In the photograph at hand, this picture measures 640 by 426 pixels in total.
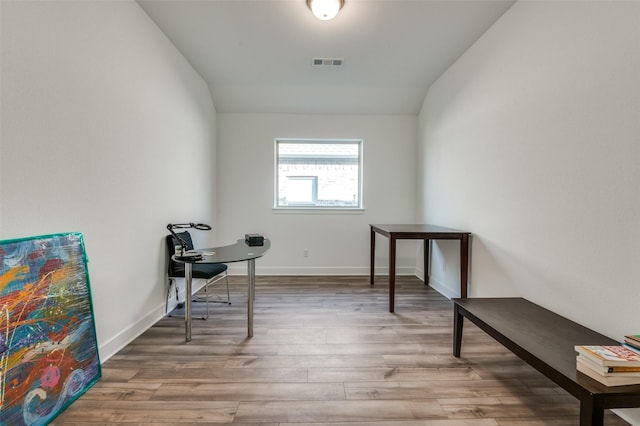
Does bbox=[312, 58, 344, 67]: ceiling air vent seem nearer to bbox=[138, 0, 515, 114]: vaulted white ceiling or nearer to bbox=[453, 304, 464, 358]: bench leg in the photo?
bbox=[138, 0, 515, 114]: vaulted white ceiling

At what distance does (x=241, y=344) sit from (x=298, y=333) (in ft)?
1.53

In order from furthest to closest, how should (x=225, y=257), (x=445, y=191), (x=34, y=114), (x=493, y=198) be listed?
(x=445, y=191), (x=493, y=198), (x=225, y=257), (x=34, y=114)

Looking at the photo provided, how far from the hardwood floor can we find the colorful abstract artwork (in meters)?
0.14

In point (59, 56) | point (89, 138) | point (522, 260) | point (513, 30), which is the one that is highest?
point (513, 30)

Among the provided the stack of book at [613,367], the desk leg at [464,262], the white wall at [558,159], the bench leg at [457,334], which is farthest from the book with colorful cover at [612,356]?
the desk leg at [464,262]

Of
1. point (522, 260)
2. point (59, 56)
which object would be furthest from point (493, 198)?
point (59, 56)

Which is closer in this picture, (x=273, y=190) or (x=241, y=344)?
(x=241, y=344)

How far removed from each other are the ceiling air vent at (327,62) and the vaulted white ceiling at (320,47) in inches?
2.2

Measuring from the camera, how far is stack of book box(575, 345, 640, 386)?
1056 millimetres

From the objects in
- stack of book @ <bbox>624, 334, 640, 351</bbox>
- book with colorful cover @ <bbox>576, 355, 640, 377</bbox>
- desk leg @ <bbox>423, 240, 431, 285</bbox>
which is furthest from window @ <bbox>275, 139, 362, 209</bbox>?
book with colorful cover @ <bbox>576, 355, 640, 377</bbox>

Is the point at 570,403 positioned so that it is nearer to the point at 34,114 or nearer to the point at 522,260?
the point at 522,260

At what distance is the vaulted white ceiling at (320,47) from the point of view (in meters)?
2.31

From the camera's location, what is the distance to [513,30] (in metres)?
2.22

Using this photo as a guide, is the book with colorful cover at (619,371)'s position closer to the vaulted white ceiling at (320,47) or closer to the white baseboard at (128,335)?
the vaulted white ceiling at (320,47)
